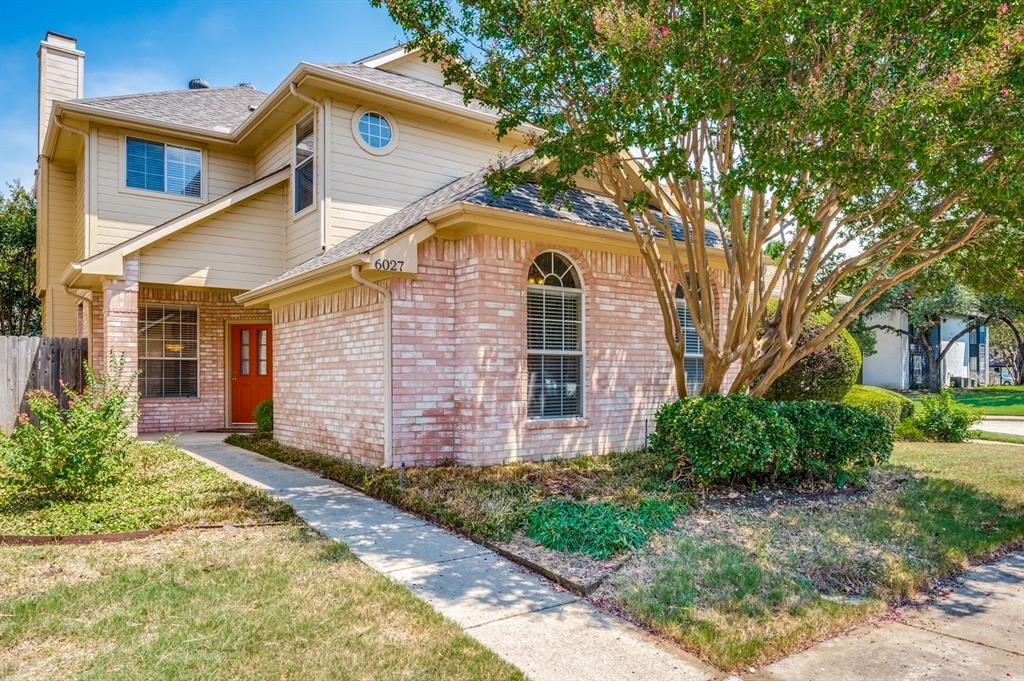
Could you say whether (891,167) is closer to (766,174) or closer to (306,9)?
(766,174)

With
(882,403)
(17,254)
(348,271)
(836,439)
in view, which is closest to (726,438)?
(836,439)

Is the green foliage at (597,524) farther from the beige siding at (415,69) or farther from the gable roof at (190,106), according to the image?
the gable roof at (190,106)

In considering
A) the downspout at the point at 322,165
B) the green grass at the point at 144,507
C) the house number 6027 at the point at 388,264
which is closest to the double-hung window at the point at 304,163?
the downspout at the point at 322,165

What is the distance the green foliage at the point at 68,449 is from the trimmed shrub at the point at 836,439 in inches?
296

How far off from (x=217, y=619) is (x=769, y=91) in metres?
6.70

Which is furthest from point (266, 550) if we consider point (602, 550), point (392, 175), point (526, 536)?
point (392, 175)

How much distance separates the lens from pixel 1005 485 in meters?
8.48

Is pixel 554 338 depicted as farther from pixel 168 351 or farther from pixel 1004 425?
pixel 1004 425

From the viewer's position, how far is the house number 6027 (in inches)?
316

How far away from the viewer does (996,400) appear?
85.2 ft

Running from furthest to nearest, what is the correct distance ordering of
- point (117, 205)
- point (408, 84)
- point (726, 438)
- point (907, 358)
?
1. point (907, 358)
2. point (408, 84)
3. point (117, 205)
4. point (726, 438)

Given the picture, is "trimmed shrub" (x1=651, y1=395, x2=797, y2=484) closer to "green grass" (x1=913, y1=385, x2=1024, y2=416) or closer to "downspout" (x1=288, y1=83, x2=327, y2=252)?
"downspout" (x1=288, y1=83, x2=327, y2=252)

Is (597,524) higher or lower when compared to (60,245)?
lower

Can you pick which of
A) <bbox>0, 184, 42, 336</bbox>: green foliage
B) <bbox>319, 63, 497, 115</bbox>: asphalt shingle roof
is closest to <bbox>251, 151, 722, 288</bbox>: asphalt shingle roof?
<bbox>319, 63, 497, 115</bbox>: asphalt shingle roof
